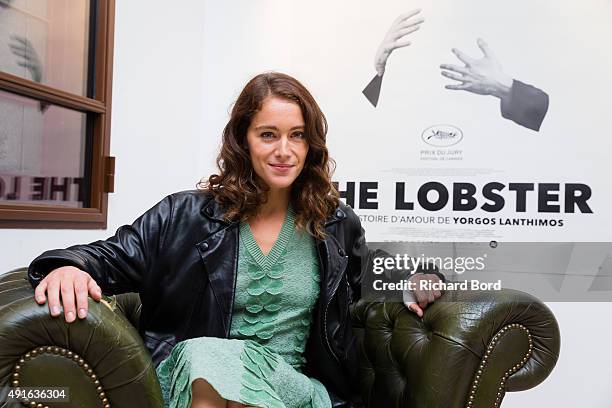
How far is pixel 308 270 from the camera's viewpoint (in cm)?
179

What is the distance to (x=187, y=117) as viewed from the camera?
12.0 feet

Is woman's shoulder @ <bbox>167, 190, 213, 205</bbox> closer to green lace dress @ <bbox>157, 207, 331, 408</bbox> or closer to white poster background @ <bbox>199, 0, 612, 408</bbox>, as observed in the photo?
green lace dress @ <bbox>157, 207, 331, 408</bbox>

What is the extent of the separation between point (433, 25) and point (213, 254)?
2120mm

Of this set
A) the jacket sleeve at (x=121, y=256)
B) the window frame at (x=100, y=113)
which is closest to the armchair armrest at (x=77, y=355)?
the jacket sleeve at (x=121, y=256)

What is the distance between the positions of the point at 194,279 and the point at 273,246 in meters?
0.23

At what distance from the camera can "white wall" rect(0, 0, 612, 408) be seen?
10.1 feet

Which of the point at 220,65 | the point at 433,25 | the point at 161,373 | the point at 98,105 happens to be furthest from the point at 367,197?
the point at 161,373

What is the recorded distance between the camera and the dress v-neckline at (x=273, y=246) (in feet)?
5.75

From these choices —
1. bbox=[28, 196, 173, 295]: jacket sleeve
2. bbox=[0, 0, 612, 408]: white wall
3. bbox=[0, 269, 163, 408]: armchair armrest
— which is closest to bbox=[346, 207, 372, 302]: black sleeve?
bbox=[28, 196, 173, 295]: jacket sleeve

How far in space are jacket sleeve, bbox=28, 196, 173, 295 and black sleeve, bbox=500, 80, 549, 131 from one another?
2056mm

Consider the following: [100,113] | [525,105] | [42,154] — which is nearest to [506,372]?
[525,105]

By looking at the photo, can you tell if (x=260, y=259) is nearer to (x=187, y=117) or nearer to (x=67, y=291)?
(x=67, y=291)

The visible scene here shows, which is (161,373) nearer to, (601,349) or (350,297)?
(350,297)

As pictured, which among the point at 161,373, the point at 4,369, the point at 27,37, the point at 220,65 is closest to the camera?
the point at 4,369
